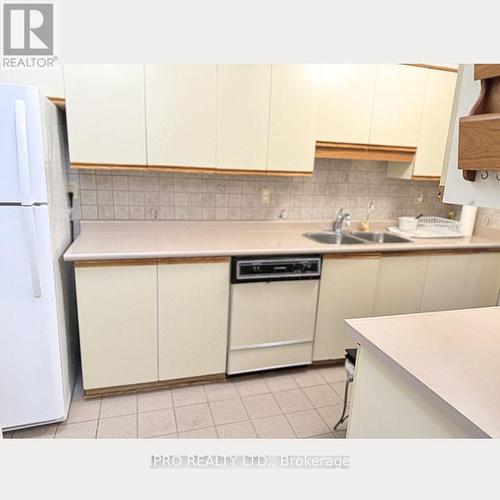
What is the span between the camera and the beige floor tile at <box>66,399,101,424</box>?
2.02 metres

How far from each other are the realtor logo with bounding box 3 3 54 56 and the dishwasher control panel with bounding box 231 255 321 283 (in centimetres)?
142

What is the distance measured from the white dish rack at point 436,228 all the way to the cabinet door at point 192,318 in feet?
5.38

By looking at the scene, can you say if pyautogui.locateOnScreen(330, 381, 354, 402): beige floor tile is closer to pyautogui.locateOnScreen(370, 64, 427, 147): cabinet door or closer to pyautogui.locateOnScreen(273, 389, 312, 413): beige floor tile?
pyautogui.locateOnScreen(273, 389, 312, 413): beige floor tile

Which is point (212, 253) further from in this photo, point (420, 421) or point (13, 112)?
point (420, 421)

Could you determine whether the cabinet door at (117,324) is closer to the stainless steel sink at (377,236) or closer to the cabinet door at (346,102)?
the cabinet door at (346,102)

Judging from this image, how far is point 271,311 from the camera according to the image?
2371mm

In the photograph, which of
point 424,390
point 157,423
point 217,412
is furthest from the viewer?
point 217,412

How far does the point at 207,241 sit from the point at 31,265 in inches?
39.7

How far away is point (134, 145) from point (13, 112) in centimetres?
70

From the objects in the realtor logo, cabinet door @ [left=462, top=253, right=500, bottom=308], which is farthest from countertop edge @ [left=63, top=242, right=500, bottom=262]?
the realtor logo

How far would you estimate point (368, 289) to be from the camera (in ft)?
8.37

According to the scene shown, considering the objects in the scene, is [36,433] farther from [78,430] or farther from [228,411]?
[228,411]

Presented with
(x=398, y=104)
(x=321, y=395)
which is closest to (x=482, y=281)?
(x=398, y=104)
